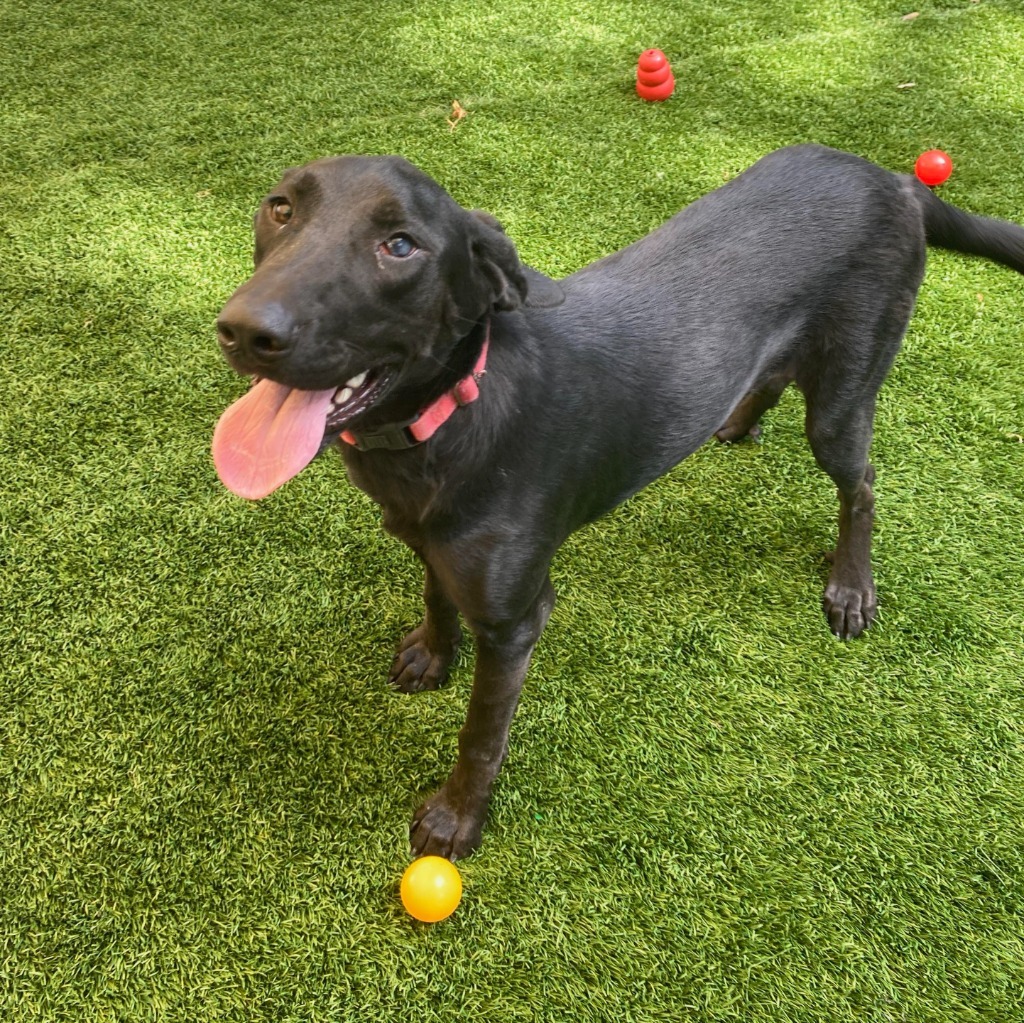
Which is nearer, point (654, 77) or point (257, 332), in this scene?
point (257, 332)

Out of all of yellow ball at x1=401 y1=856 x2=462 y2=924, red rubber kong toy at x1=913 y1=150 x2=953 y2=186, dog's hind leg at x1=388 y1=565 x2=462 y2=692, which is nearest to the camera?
yellow ball at x1=401 y1=856 x2=462 y2=924

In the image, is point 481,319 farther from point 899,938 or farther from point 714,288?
point 899,938

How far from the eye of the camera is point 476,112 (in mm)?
4746

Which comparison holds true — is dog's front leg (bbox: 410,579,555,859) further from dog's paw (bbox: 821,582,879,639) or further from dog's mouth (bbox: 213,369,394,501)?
dog's paw (bbox: 821,582,879,639)

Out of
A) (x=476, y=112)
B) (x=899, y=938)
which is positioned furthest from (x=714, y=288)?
(x=476, y=112)

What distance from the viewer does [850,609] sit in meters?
2.79

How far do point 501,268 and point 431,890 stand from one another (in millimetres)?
1489

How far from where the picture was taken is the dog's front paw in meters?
2.25

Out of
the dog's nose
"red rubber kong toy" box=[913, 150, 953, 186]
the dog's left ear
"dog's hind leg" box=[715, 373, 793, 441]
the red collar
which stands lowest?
"dog's hind leg" box=[715, 373, 793, 441]

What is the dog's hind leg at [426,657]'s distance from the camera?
2.58 metres

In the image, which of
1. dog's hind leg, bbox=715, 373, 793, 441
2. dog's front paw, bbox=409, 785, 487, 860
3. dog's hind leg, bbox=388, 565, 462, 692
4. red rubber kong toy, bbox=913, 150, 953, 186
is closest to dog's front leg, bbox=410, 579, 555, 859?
dog's front paw, bbox=409, 785, 487, 860

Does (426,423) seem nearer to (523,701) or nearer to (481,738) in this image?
(481,738)

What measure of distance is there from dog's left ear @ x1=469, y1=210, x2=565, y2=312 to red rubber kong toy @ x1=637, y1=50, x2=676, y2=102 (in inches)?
133

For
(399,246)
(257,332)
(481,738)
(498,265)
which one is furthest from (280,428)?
(481,738)
